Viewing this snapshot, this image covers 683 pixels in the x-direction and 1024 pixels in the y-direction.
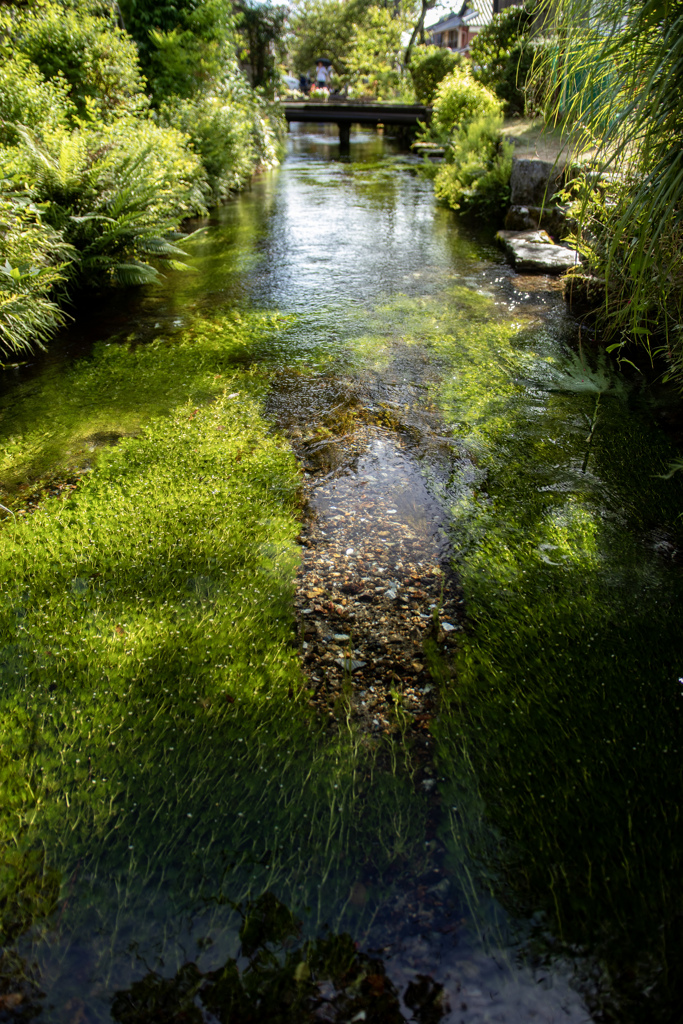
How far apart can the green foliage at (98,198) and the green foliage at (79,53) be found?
2.72 meters

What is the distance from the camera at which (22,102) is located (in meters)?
6.16

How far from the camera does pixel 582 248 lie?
4.91 meters

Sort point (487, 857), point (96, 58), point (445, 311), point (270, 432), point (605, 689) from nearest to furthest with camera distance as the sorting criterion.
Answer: point (487, 857) → point (605, 689) → point (270, 432) → point (445, 311) → point (96, 58)

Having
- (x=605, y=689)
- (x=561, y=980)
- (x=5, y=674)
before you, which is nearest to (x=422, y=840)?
(x=561, y=980)

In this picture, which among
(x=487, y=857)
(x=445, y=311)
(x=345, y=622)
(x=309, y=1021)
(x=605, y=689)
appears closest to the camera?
(x=309, y=1021)

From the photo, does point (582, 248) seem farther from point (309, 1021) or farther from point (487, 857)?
point (309, 1021)

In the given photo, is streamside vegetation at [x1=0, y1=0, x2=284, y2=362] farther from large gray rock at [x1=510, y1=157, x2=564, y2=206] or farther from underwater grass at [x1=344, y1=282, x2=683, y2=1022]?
large gray rock at [x1=510, y1=157, x2=564, y2=206]

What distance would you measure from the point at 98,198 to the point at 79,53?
14.6 ft

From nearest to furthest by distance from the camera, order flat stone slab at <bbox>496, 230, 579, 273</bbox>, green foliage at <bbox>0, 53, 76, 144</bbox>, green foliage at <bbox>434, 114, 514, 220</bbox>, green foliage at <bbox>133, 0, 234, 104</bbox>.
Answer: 1. green foliage at <bbox>0, 53, 76, 144</bbox>
2. flat stone slab at <bbox>496, 230, 579, 273</bbox>
3. green foliage at <bbox>434, 114, 514, 220</bbox>
4. green foliage at <bbox>133, 0, 234, 104</bbox>

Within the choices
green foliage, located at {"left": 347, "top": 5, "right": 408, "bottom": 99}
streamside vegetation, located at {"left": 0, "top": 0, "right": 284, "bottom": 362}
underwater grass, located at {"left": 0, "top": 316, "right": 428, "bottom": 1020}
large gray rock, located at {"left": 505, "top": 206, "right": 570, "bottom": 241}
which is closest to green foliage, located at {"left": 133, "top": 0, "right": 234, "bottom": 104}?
streamside vegetation, located at {"left": 0, "top": 0, "right": 284, "bottom": 362}

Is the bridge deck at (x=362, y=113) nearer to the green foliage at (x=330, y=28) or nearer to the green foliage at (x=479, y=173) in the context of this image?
the green foliage at (x=479, y=173)

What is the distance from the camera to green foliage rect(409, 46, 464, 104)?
19734mm

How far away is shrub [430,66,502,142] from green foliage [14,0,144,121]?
673 cm

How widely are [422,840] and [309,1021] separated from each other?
56 cm
